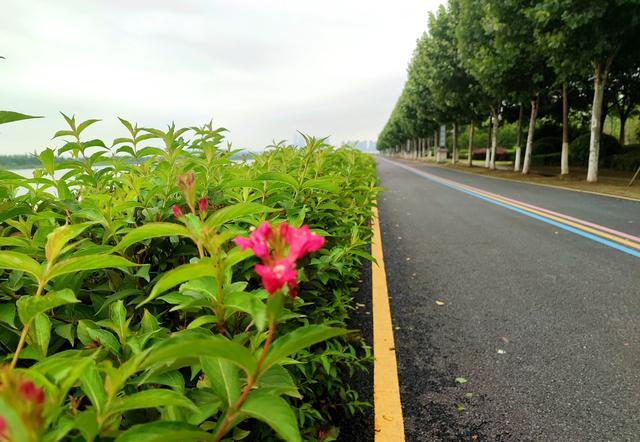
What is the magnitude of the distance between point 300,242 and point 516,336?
10.1 feet

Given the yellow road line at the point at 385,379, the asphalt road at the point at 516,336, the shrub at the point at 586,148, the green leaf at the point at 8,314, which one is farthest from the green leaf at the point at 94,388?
the shrub at the point at 586,148

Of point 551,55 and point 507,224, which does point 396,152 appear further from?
point 507,224

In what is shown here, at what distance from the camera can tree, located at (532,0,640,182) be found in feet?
36.8

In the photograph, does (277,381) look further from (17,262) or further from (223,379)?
(17,262)

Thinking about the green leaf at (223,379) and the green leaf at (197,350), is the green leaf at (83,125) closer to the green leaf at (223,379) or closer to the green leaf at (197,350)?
the green leaf at (223,379)

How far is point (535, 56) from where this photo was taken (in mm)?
14953

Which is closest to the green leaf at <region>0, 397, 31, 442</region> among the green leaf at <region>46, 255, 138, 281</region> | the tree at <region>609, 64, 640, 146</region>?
the green leaf at <region>46, 255, 138, 281</region>

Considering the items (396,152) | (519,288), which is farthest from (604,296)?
(396,152)

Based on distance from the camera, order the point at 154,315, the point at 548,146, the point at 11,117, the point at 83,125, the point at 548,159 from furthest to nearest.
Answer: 1. the point at 548,146
2. the point at 548,159
3. the point at 83,125
4. the point at 154,315
5. the point at 11,117

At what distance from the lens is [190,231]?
0.97 metres

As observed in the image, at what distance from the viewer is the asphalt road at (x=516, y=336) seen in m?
2.21

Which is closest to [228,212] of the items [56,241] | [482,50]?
[56,241]

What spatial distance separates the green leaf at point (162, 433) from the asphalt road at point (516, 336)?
165 cm

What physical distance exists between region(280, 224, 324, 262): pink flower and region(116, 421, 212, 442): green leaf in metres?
0.40
